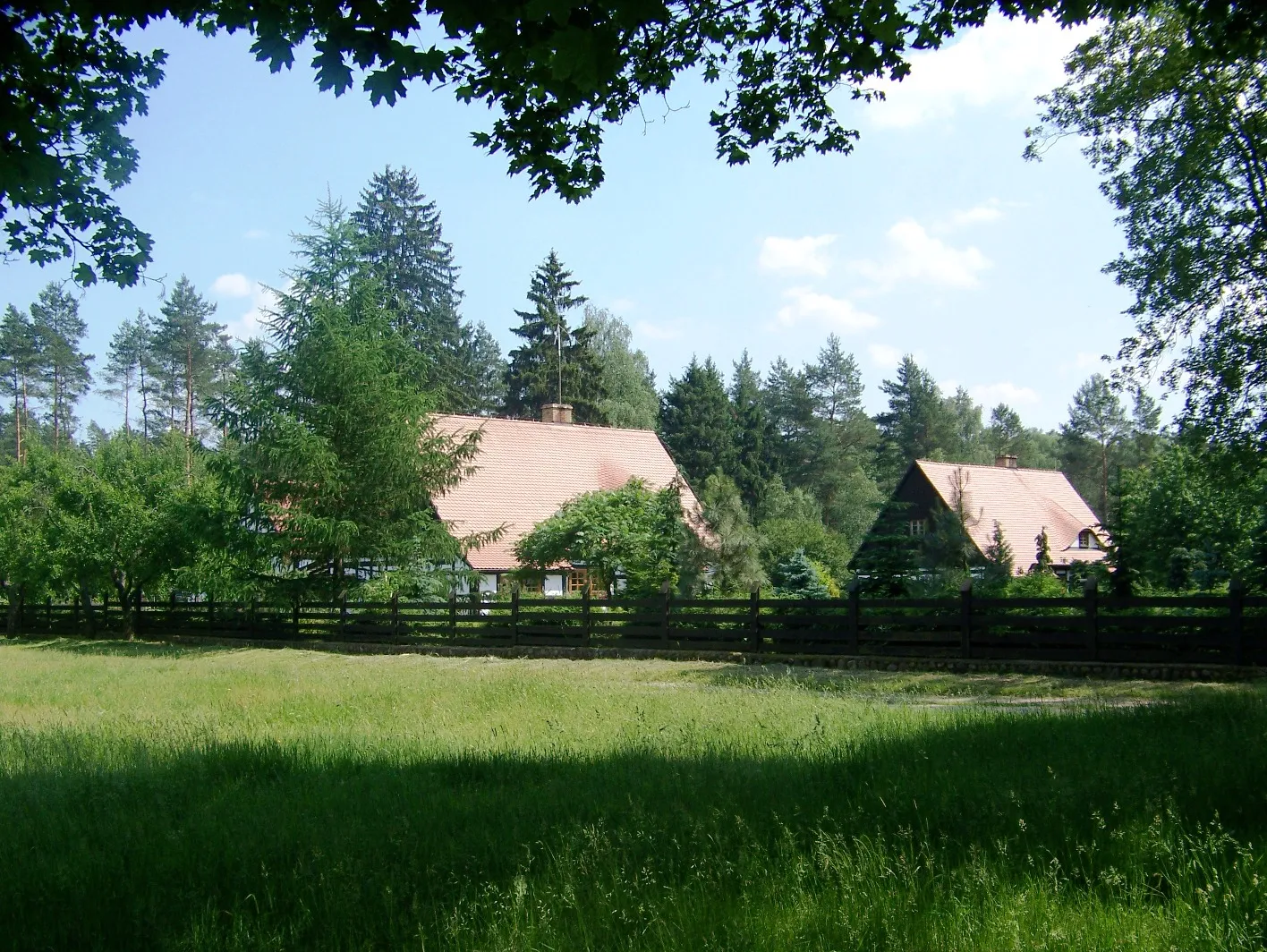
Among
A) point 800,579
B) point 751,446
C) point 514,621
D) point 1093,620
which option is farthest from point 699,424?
Result: point 1093,620

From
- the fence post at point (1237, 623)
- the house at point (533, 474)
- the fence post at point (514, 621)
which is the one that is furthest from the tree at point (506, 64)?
the house at point (533, 474)

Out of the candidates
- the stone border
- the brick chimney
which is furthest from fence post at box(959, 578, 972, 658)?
the brick chimney

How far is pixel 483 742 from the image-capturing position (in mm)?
9555

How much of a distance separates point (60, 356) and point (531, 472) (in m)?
41.1

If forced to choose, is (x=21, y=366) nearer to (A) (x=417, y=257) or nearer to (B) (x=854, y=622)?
(A) (x=417, y=257)

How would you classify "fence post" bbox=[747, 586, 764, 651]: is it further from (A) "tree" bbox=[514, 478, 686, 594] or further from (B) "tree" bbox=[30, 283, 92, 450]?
(B) "tree" bbox=[30, 283, 92, 450]

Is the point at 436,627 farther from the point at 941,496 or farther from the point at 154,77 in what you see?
the point at 941,496

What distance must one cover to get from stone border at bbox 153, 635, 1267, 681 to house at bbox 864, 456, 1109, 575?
2178 cm

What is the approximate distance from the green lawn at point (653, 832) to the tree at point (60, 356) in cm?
6216

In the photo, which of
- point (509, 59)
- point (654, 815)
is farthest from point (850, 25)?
point (654, 815)

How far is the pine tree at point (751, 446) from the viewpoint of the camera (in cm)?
6272

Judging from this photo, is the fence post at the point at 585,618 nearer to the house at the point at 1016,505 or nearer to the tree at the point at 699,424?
the house at the point at 1016,505

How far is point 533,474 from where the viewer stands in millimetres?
39906

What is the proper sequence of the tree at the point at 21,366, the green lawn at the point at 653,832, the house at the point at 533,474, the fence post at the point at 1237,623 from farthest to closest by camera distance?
the tree at the point at 21,366, the house at the point at 533,474, the fence post at the point at 1237,623, the green lawn at the point at 653,832
